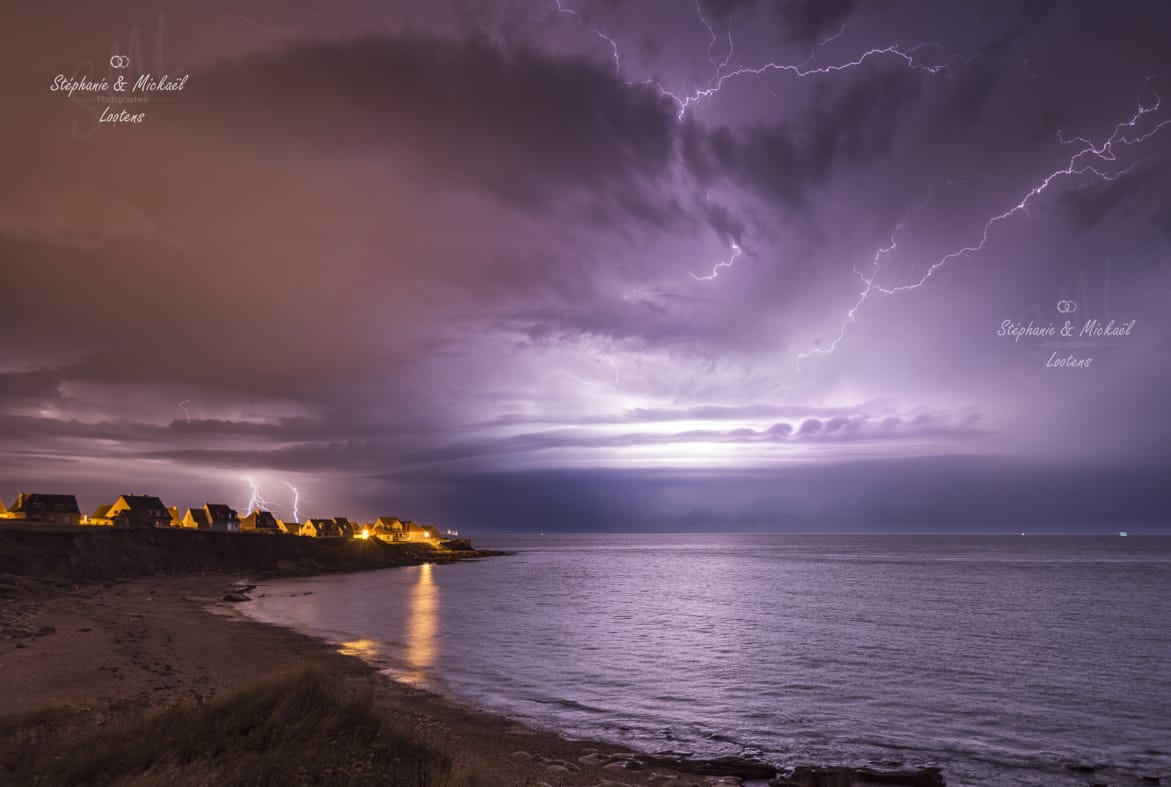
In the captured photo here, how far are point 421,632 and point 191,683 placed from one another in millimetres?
19157

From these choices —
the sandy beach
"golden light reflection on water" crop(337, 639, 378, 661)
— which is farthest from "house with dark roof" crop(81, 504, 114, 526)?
"golden light reflection on water" crop(337, 639, 378, 661)

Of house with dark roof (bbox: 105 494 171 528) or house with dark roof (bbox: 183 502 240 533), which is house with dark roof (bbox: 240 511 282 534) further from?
house with dark roof (bbox: 105 494 171 528)

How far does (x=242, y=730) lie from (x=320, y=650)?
66.5ft

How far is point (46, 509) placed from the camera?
3738 inches

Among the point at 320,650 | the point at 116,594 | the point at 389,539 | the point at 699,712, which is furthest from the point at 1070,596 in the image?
the point at 389,539

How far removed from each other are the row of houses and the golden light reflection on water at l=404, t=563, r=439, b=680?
5272 cm

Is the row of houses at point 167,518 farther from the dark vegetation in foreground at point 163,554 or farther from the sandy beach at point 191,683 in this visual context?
the sandy beach at point 191,683

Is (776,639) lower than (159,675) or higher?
lower

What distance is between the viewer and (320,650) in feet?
101

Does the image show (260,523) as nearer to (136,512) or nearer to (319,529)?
(319,529)

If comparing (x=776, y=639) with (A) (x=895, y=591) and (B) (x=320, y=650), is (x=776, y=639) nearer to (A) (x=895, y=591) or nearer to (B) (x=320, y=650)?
(B) (x=320, y=650)

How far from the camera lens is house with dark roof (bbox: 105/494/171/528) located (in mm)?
100969

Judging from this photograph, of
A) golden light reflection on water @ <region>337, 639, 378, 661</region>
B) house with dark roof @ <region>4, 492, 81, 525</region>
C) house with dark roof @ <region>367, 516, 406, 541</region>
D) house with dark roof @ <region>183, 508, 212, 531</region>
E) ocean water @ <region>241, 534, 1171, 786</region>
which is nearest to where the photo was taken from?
ocean water @ <region>241, 534, 1171, 786</region>

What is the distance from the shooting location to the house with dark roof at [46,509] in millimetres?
92250
